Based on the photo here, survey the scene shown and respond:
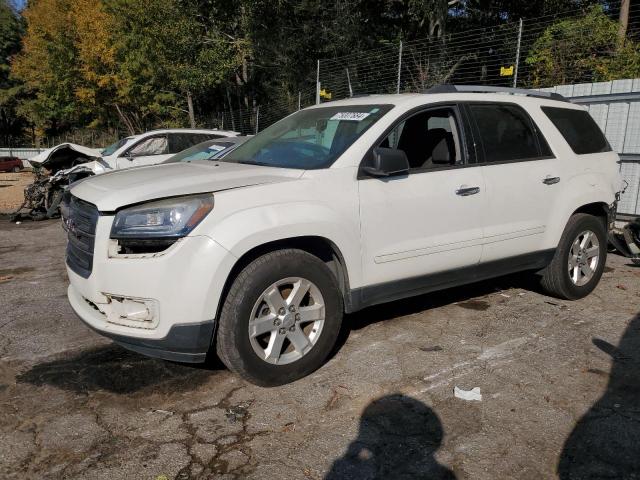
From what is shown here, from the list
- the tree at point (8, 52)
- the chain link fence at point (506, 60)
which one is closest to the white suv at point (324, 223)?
the chain link fence at point (506, 60)

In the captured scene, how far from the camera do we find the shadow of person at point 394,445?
8.39 feet

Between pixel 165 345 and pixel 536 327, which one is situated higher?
pixel 165 345

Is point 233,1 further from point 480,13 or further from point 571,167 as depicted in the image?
point 571,167

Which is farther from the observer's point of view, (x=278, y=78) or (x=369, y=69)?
A: (x=278, y=78)

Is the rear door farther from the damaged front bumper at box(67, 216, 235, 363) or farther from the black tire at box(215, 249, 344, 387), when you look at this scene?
the damaged front bumper at box(67, 216, 235, 363)

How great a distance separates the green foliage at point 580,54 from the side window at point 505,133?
692 centimetres

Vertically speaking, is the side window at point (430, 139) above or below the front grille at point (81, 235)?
above

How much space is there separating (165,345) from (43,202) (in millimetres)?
9666

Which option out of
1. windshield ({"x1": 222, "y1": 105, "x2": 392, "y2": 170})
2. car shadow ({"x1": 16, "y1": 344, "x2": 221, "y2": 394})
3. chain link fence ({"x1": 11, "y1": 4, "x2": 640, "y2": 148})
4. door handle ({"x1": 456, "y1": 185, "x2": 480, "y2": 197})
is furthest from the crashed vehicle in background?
door handle ({"x1": 456, "y1": 185, "x2": 480, "y2": 197})

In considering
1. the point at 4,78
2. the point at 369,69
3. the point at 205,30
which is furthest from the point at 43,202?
the point at 4,78

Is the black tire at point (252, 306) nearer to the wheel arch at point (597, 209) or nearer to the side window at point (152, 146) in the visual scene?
the wheel arch at point (597, 209)

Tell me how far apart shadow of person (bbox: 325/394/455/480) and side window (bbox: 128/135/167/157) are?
31.7 ft

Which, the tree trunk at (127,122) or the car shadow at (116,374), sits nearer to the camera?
the car shadow at (116,374)

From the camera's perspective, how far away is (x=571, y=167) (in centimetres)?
475
